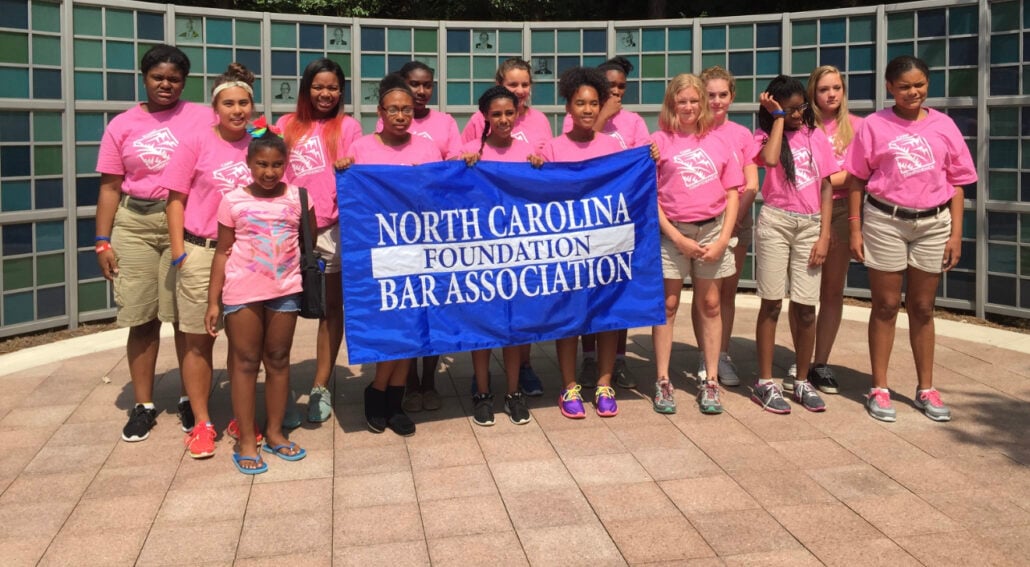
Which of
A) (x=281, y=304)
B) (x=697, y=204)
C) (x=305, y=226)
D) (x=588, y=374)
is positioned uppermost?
(x=697, y=204)

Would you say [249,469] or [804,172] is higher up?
[804,172]

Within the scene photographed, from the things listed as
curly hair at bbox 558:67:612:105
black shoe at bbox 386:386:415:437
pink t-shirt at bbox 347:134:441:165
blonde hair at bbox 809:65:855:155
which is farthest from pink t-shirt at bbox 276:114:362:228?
blonde hair at bbox 809:65:855:155

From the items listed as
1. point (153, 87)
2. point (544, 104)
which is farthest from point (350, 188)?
point (544, 104)

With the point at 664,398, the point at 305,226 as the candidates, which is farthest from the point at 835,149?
the point at 305,226

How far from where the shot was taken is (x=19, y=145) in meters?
8.15

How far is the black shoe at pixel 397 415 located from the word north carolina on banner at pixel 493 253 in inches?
10.7

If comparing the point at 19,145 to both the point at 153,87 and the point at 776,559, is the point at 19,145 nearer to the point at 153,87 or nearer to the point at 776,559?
the point at 153,87

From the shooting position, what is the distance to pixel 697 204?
5.89 metres

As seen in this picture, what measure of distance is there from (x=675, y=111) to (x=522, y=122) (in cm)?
102

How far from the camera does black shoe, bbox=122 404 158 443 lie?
5512 mm

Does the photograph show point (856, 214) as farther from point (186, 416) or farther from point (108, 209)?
point (108, 209)

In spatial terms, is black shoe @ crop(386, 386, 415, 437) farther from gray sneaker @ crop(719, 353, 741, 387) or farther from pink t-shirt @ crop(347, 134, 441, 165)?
gray sneaker @ crop(719, 353, 741, 387)

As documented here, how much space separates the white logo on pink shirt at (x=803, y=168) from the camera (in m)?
6.06

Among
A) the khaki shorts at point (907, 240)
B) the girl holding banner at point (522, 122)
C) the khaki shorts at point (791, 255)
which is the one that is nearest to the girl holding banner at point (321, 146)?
the girl holding banner at point (522, 122)
